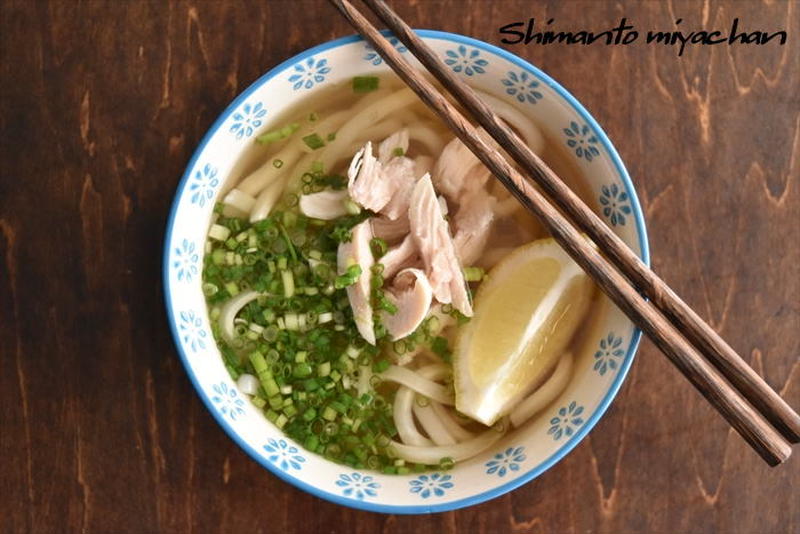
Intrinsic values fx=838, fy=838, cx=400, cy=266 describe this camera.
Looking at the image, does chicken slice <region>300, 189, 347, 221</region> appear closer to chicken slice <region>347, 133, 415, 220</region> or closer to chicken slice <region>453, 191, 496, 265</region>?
chicken slice <region>347, 133, 415, 220</region>

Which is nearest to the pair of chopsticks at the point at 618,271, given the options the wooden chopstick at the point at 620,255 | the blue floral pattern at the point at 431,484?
the wooden chopstick at the point at 620,255

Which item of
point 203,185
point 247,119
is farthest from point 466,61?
point 203,185

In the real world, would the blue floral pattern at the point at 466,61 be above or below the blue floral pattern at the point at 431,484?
above

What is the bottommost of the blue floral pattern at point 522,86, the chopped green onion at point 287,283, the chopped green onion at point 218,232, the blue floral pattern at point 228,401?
the blue floral pattern at point 228,401

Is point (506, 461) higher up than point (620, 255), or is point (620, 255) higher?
point (620, 255)

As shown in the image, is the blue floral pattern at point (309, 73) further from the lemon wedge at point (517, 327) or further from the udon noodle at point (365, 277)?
the lemon wedge at point (517, 327)

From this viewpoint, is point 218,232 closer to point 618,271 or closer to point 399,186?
point 399,186
